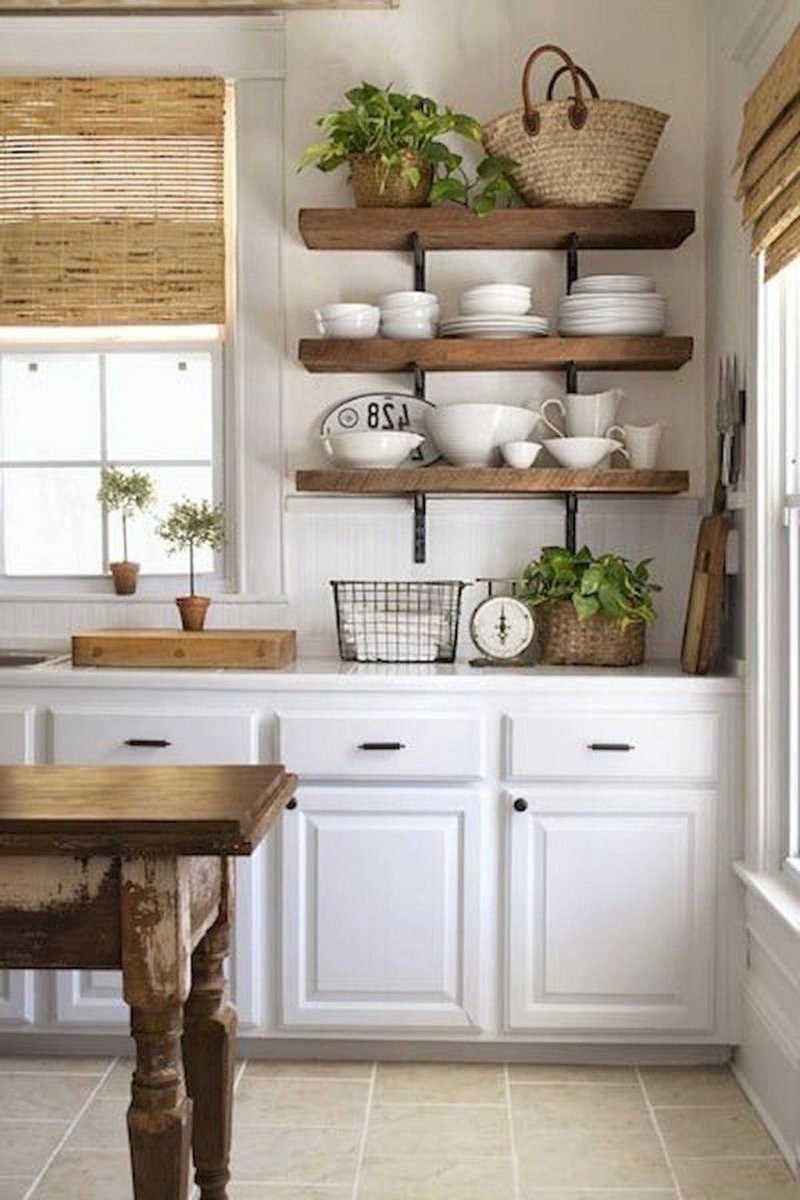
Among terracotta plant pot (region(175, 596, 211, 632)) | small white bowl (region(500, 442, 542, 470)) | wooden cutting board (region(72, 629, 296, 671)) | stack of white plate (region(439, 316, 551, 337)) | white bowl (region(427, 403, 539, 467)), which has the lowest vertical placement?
wooden cutting board (region(72, 629, 296, 671))

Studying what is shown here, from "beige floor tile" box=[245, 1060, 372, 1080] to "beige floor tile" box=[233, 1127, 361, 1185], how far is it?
0.31m

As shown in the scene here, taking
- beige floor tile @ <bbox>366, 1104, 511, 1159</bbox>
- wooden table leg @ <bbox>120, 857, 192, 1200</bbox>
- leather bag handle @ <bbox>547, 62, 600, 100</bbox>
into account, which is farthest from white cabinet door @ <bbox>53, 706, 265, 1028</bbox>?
leather bag handle @ <bbox>547, 62, 600, 100</bbox>

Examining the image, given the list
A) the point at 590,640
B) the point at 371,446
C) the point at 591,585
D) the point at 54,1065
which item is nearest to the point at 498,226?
the point at 371,446

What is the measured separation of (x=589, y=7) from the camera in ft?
13.1

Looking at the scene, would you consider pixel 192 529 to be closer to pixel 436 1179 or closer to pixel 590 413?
pixel 590 413

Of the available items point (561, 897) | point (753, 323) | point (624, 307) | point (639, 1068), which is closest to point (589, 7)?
point (624, 307)

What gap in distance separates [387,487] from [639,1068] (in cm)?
152

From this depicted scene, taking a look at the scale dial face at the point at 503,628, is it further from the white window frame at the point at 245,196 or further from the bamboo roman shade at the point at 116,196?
the bamboo roman shade at the point at 116,196

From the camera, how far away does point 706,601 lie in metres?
3.62

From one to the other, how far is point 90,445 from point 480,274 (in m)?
1.15

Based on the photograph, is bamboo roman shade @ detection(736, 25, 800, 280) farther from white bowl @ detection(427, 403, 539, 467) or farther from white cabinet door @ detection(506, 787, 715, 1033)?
white cabinet door @ detection(506, 787, 715, 1033)

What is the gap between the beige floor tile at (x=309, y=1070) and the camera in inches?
139

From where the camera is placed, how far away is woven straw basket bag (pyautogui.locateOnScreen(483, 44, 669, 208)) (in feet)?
12.2

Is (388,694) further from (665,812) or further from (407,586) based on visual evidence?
(665,812)
